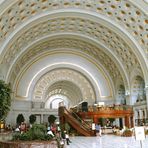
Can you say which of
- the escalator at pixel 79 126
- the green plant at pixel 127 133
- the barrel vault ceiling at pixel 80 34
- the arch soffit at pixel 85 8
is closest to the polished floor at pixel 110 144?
the green plant at pixel 127 133

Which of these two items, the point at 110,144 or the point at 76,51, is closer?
the point at 110,144

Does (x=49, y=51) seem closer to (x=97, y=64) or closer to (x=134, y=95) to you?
(x=97, y=64)

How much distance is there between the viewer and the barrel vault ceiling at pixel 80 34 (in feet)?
75.6

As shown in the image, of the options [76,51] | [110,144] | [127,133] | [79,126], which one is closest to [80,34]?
[76,51]

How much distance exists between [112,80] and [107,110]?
21.9ft

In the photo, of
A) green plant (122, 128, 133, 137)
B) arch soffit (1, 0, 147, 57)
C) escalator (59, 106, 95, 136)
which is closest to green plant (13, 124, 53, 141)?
arch soffit (1, 0, 147, 57)

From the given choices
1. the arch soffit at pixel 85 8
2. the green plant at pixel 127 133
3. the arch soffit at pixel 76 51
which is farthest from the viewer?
the arch soffit at pixel 76 51

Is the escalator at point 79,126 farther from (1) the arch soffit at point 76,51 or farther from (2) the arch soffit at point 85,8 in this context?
(2) the arch soffit at point 85,8

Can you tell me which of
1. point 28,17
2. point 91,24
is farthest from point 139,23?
point 28,17

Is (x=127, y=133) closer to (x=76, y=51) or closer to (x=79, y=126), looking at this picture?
(x=79, y=126)

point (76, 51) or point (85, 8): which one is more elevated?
point (85, 8)

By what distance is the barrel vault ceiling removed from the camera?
2305 cm

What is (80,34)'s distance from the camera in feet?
99.6

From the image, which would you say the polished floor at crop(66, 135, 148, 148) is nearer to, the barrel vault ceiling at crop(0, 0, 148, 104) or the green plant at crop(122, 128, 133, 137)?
the green plant at crop(122, 128, 133, 137)
